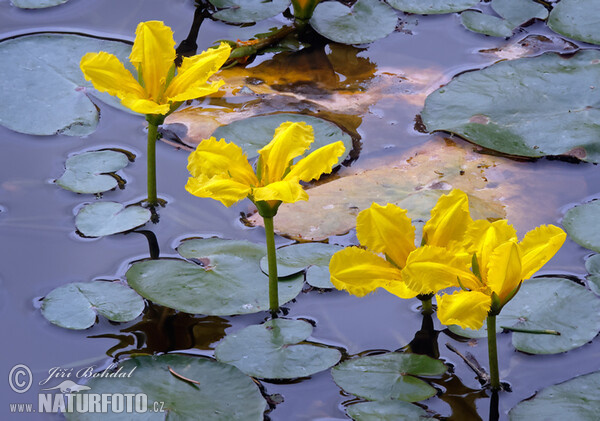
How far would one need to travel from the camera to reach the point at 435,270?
163 cm

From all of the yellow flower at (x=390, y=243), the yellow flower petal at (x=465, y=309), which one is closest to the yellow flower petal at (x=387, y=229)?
the yellow flower at (x=390, y=243)

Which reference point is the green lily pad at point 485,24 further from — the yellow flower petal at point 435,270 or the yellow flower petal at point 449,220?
the yellow flower petal at point 435,270

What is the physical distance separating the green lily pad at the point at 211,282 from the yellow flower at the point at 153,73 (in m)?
0.45

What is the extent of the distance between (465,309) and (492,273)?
10 centimetres

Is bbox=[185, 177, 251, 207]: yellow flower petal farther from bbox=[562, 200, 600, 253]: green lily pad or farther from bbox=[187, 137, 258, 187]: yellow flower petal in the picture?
bbox=[562, 200, 600, 253]: green lily pad

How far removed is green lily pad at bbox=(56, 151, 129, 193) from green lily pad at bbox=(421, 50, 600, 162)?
1.16 metres

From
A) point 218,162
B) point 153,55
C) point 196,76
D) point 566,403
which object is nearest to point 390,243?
point 218,162

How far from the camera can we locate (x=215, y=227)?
2.35 meters

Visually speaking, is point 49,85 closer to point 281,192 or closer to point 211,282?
point 211,282

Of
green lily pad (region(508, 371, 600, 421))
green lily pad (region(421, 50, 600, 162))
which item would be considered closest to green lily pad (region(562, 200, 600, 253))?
green lily pad (region(421, 50, 600, 162))

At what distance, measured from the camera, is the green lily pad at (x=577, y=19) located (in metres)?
3.21

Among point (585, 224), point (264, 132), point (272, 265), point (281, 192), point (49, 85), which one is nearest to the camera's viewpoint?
point (281, 192)

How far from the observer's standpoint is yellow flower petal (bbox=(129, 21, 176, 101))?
2152mm

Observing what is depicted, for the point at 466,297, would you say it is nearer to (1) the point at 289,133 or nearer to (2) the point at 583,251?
(1) the point at 289,133
